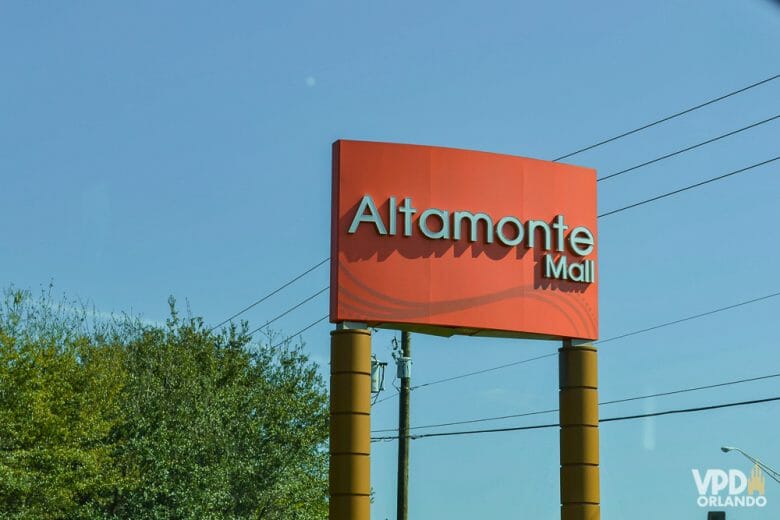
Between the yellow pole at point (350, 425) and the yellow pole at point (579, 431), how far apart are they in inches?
165

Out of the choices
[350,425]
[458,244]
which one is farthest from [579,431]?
[350,425]

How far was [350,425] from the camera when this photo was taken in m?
22.5

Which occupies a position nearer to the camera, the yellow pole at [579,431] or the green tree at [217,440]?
the yellow pole at [579,431]

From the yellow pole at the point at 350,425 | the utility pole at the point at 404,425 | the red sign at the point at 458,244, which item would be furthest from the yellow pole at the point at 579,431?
the utility pole at the point at 404,425

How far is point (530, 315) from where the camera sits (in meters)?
24.5

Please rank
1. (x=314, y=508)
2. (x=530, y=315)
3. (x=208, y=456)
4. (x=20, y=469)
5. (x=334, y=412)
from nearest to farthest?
(x=334, y=412) < (x=530, y=315) < (x=20, y=469) < (x=208, y=456) < (x=314, y=508)

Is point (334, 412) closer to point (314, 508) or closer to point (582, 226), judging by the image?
point (582, 226)

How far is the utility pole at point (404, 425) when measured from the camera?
3688 centimetres

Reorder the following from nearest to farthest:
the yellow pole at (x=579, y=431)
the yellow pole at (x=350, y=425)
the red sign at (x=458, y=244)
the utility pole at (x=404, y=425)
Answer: the yellow pole at (x=350, y=425) < the red sign at (x=458, y=244) < the yellow pole at (x=579, y=431) < the utility pole at (x=404, y=425)

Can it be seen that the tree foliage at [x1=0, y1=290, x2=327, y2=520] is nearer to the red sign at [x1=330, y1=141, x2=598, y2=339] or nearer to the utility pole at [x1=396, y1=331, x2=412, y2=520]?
the utility pole at [x1=396, y1=331, x2=412, y2=520]

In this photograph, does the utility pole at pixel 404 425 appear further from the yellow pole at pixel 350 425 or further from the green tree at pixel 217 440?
the yellow pole at pixel 350 425

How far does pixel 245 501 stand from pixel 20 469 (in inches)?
287

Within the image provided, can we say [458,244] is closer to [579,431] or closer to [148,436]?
[579,431]

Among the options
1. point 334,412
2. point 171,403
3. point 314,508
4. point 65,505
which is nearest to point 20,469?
point 65,505
